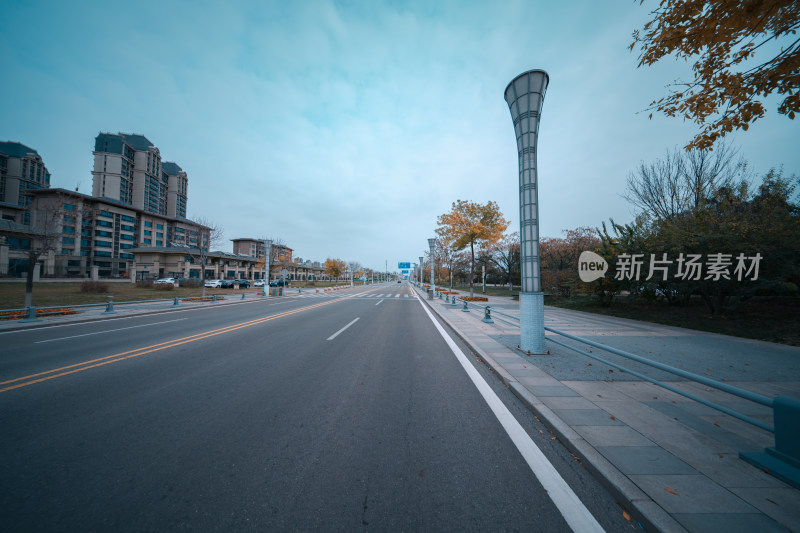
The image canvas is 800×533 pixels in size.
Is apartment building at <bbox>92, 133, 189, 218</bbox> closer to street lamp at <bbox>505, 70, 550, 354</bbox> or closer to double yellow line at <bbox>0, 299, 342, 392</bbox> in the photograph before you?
double yellow line at <bbox>0, 299, 342, 392</bbox>

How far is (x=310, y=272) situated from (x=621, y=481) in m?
105

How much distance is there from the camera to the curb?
2.01 metres

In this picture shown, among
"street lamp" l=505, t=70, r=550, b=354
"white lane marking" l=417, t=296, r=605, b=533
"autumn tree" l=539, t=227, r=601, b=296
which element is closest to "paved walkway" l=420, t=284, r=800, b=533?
"white lane marking" l=417, t=296, r=605, b=533

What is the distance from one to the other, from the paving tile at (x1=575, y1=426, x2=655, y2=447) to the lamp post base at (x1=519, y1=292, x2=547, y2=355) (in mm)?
3186

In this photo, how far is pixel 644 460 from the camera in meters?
2.72

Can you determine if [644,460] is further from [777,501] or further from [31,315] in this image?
[31,315]

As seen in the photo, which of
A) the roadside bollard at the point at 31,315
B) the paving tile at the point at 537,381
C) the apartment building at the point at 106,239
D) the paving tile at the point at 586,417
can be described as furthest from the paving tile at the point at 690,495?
the apartment building at the point at 106,239

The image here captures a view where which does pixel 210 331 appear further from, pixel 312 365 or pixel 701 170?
pixel 701 170

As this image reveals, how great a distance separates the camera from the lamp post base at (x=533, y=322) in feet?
21.2

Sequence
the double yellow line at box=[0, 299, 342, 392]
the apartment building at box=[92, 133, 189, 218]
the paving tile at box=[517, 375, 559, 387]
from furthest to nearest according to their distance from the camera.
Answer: the apartment building at box=[92, 133, 189, 218] → the paving tile at box=[517, 375, 559, 387] → the double yellow line at box=[0, 299, 342, 392]

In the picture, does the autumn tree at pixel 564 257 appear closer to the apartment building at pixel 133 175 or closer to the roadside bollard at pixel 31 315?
the roadside bollard at pixel 31 315

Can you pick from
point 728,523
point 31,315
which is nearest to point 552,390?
point 728,523

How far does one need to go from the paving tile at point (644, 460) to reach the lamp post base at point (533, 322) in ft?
11.8

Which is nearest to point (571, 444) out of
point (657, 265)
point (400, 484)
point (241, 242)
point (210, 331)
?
point (400, 484)
